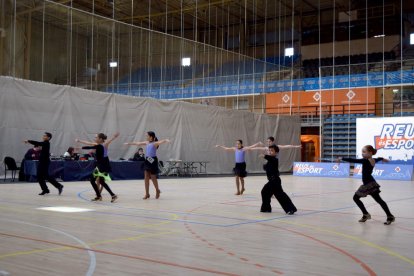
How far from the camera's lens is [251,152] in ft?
118

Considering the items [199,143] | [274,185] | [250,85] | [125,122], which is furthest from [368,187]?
[250,85]

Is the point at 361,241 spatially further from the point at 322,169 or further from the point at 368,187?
the point at 322,169

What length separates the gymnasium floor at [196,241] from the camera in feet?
17.7

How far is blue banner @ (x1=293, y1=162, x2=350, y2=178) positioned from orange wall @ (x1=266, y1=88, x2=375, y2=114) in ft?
14.4

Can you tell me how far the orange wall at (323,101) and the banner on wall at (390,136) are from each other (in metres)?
2.23

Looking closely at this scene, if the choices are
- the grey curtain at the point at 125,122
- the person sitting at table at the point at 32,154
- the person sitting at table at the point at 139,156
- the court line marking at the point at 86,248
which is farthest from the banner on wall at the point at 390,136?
the court line marking at the point at 86,248

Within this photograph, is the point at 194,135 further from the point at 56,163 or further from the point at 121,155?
the point at 56,163

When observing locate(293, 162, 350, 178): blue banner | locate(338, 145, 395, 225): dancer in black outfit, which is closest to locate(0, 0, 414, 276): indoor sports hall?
locate(338, 145, 395, 225): dancer in black outfit

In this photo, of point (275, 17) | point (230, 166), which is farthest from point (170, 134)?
point (275, 17)

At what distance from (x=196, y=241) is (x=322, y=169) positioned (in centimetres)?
2636

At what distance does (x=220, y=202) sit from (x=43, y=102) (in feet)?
41.9

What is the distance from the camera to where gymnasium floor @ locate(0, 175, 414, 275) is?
5395 millimetres

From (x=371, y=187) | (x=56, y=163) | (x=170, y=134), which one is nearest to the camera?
(x=371, y=187)

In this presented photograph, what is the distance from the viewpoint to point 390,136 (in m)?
30.2
